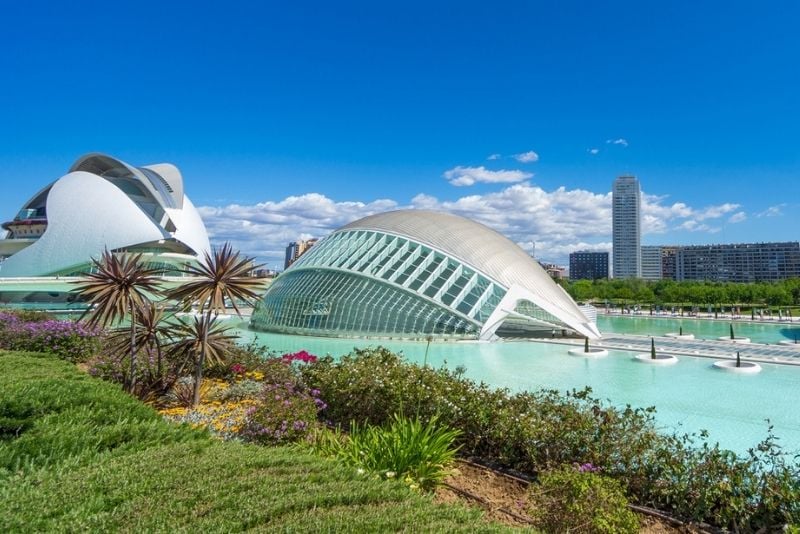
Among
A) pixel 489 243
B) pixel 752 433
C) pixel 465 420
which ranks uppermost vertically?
pixel 489 243

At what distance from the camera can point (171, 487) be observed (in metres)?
3.68

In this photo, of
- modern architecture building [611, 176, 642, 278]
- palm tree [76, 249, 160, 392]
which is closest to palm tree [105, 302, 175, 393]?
palm tree [76, 249, 160, 392]

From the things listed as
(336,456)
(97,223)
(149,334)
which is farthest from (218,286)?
(97,223)

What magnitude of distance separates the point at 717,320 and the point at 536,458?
1775 inches

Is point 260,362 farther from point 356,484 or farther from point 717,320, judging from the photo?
point 717,320

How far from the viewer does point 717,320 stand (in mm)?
42719

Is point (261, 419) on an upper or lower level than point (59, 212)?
lower

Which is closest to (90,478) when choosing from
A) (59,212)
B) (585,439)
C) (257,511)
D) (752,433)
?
(257,511)

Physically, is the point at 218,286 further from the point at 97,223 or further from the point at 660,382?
the point at 97,223

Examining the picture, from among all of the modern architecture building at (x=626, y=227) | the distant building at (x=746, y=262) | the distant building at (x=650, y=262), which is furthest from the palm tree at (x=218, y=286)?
the distant building at (x=650, y=262)

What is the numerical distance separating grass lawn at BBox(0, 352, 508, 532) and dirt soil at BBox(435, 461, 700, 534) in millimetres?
1539

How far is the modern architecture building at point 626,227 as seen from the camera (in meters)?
186

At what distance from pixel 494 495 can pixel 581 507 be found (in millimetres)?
1527

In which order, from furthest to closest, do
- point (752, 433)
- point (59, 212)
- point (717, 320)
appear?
point (59, 212)
point (717, 320)
point (752, 433)
